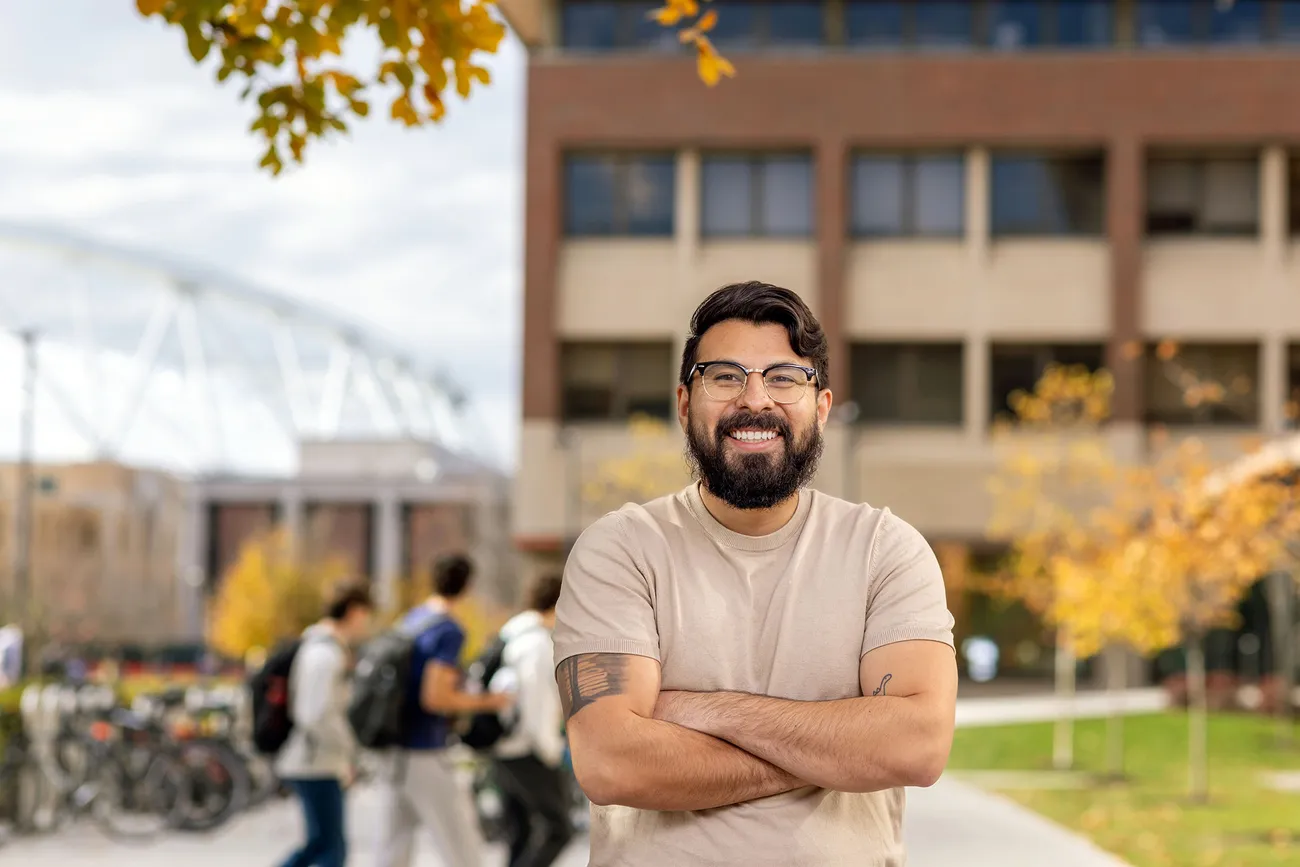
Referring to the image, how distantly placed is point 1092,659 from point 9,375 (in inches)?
4636

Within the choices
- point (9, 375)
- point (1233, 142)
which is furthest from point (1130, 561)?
point (9, 375)

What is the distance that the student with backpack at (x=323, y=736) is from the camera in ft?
33.3

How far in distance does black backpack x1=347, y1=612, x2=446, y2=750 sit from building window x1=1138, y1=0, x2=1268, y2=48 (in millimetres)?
41605

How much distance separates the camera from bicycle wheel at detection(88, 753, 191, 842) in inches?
616

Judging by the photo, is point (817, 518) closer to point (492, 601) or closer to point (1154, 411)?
point (1154, 411)

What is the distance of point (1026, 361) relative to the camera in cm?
4631

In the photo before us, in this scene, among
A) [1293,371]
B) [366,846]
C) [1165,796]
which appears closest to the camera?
[366,846]

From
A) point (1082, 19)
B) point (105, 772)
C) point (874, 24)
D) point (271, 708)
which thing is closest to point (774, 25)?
point (874, 24)

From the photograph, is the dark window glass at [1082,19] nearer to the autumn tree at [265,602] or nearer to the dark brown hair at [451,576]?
the autumn tree at [265,602]

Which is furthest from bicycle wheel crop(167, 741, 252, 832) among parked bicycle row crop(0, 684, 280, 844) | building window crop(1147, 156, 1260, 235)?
building window crop(1147, 156, 1260, 235)

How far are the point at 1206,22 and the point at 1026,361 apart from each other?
984 centimetres

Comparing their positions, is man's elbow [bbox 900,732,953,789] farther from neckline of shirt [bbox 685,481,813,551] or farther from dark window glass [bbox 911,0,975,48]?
dark window glass [bbox 911,0,975,48]

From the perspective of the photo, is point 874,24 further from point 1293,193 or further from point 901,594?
point 901,594

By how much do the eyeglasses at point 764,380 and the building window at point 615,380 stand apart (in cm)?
4235
